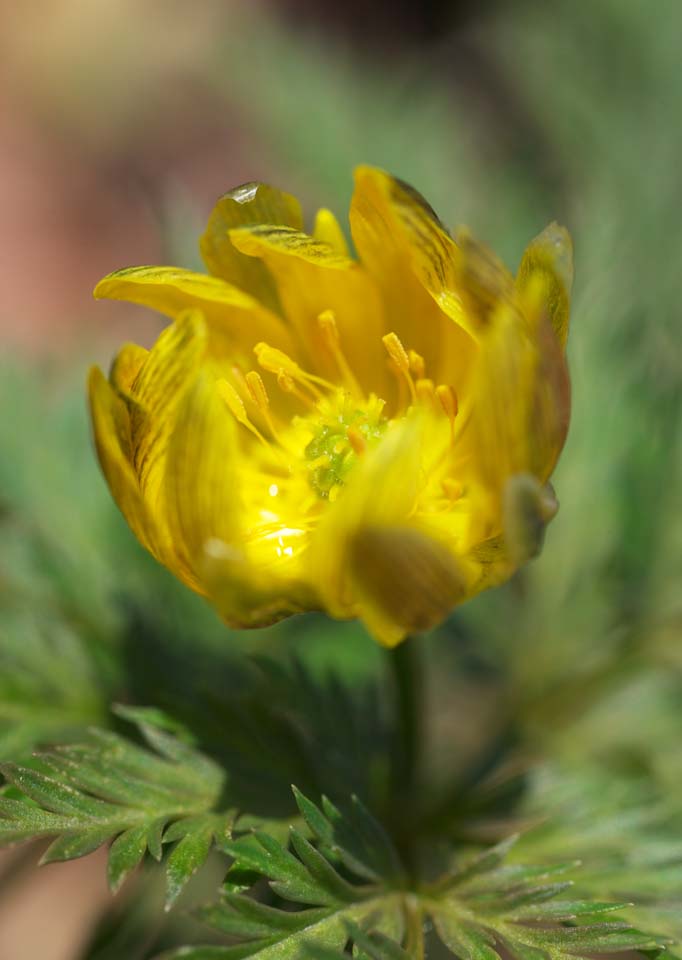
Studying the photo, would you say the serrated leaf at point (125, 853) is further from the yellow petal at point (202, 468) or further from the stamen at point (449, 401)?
the stamen at point (449, 401)

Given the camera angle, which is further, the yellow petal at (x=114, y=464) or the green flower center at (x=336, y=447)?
the green flower center at (x=336, y=447)

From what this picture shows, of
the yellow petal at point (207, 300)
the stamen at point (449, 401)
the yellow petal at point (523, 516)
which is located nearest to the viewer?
the yellow petal at point (523, 516)

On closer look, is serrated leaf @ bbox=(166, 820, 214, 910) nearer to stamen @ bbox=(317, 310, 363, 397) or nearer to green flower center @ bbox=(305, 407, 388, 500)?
green flower center @ bbox=(305, 407, 388, 500)

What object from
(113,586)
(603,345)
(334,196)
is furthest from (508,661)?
(334,196)

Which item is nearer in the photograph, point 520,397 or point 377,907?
point 520,397

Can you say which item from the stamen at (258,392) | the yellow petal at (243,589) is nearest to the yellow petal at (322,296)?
the stamen at (258,392)

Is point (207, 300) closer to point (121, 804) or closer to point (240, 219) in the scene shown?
point (240, 219)

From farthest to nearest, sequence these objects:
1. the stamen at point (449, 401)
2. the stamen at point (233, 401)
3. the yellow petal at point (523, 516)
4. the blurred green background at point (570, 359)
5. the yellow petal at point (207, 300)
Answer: the blurred green background at point (570, 359) < the stamen at point (233, 401) < the stamen at point (449, 401) < the yellow petal at point (207, 300) < the yellow petal at point (523, 516)

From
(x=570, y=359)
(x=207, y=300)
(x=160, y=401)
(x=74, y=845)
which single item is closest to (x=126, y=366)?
(x=160, y=401)
